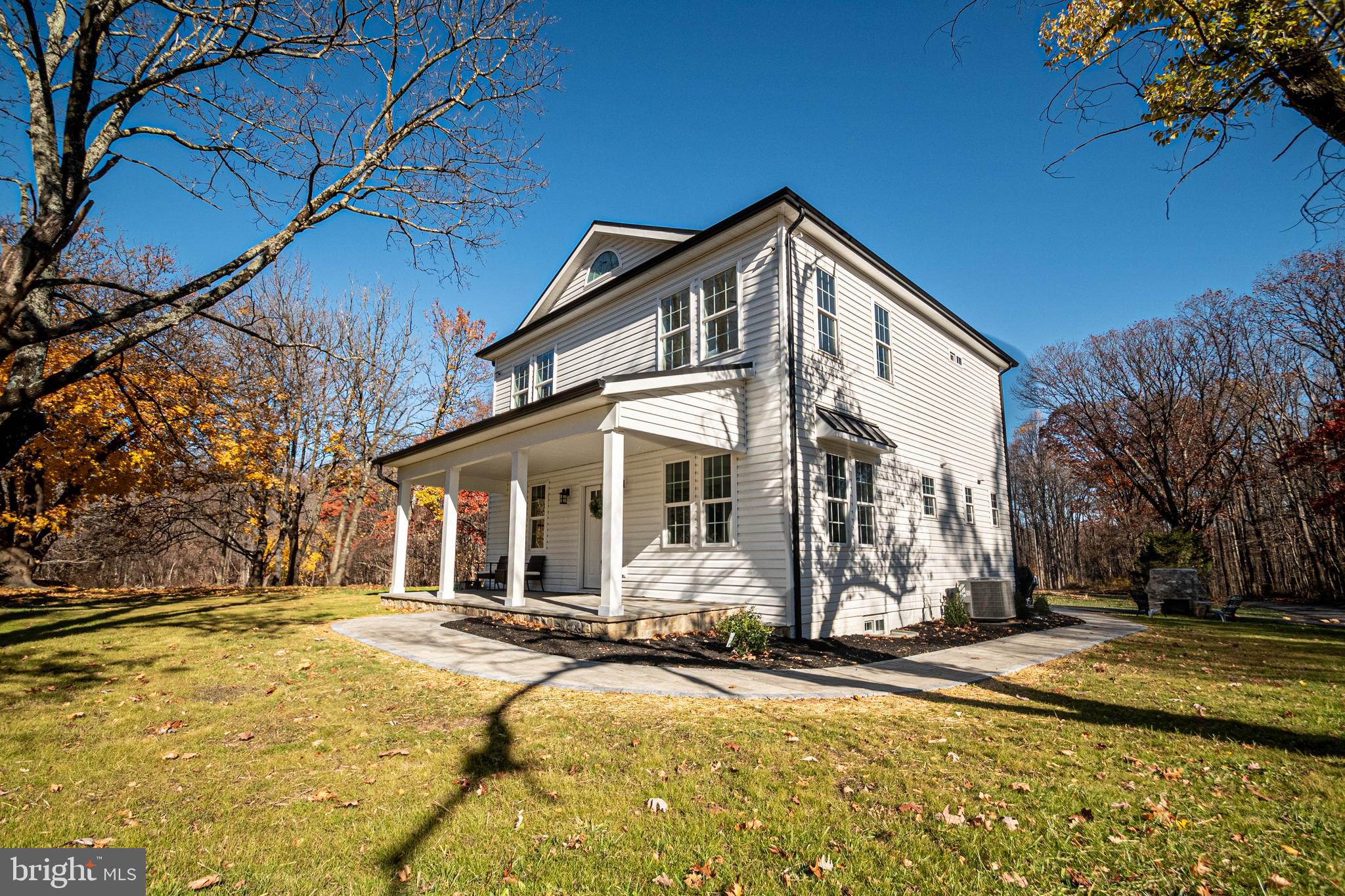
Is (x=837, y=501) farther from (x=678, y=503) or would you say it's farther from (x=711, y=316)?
(x=711, y=316)

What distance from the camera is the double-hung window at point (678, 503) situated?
10.8m

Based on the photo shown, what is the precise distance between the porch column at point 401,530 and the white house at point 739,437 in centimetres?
7

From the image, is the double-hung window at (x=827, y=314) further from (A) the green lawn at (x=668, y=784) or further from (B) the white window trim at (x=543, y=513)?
(B) the white window trim at (x=543, y=513)

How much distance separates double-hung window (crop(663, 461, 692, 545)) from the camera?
10.8 meters

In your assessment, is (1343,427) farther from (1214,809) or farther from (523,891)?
(523,891)

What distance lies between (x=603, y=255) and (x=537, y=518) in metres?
6.58

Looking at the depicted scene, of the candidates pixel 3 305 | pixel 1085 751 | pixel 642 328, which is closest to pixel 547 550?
pixel 642 328

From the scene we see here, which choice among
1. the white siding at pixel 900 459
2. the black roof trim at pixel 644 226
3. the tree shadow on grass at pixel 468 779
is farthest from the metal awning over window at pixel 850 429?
the tree shadow on grass at pixel 468 779

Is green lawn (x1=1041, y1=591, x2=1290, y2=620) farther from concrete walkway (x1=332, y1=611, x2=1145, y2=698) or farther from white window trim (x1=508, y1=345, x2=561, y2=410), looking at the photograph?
white window trim (x1=508, y1=345, x2=561, y2=410)


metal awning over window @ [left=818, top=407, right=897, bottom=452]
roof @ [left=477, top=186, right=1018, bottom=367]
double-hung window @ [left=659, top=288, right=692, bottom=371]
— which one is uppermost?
roof @ [left=477, top=186, right=1018, bottom=367]

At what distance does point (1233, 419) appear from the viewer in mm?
23469

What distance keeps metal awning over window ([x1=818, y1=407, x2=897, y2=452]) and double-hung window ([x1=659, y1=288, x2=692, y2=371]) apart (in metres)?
2.78

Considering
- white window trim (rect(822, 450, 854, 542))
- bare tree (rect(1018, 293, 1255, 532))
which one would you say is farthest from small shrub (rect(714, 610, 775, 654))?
bare tree (rect(1018, 293, 1255, 532))

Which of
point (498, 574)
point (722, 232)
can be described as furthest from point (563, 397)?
point (498, 574)
